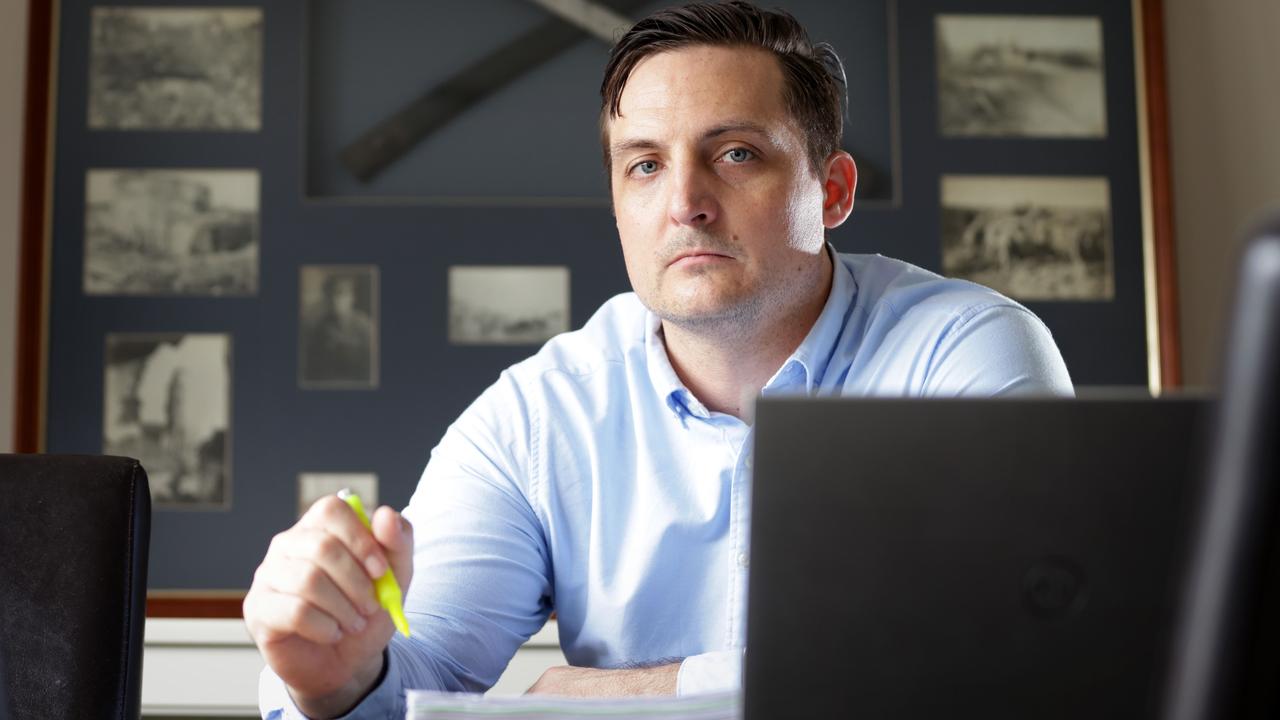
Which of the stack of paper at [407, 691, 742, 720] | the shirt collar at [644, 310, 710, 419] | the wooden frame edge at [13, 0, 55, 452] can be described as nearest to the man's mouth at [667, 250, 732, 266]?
the shirt collar at [644, 310, 710, 419]

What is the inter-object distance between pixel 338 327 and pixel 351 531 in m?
1.50

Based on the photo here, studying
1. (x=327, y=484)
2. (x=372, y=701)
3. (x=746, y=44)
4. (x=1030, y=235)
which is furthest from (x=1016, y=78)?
(x=372, y=701)

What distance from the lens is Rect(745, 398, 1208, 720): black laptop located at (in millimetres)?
442

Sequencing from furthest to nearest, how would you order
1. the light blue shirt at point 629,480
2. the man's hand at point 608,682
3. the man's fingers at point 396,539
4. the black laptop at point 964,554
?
the light blue shirt at point 629,480, the man's hand at point 608,682, the man's fingers at point 396,539, the black laptop at point 964,554

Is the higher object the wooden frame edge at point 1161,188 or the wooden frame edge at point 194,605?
the wooden frame edge at point 1161,188

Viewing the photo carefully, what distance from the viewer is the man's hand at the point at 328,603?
73 cm

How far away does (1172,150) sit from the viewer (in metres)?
2.25

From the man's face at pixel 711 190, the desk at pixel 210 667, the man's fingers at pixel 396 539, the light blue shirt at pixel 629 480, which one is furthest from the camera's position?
the desk at pixel 210 667

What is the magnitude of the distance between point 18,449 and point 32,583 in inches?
48.2

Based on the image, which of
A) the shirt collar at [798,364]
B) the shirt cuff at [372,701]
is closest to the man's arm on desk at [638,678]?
the shirt cuff at [372,701]

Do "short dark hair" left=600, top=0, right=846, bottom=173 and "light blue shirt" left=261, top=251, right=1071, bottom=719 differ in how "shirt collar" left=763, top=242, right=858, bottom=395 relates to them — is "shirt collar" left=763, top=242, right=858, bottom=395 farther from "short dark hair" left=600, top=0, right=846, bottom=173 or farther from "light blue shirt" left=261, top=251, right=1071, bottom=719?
"short dark hair" left=600, top=0, right=846, bottom=173

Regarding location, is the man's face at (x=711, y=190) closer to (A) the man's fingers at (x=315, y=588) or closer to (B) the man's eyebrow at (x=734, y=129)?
(B) the man's eyebrow at (x=734, y=129)

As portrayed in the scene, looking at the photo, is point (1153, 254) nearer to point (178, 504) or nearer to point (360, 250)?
point (360, 250)

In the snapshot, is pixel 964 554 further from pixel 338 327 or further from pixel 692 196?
pixel 338 327
